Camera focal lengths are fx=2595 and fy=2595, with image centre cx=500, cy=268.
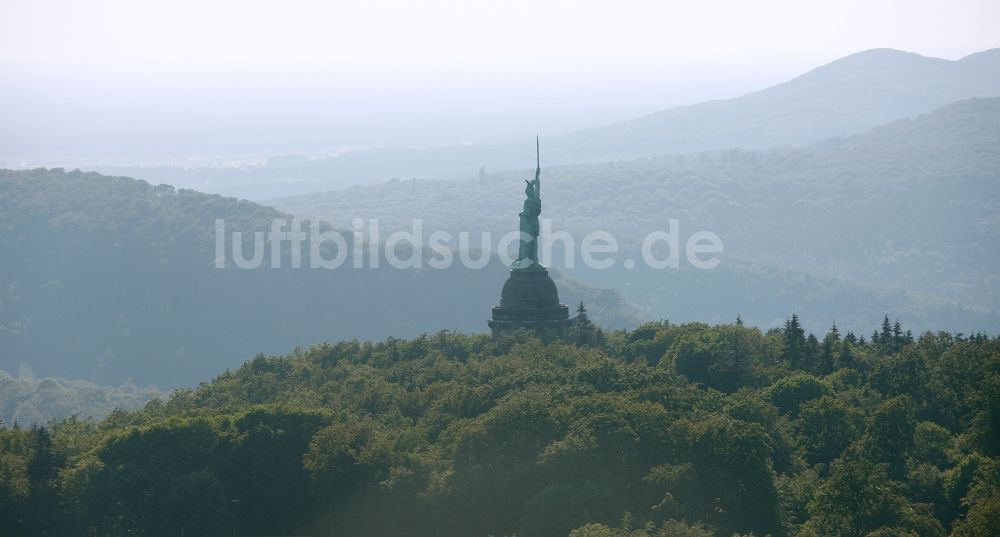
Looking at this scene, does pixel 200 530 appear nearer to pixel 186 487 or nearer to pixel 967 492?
pixel 186 487

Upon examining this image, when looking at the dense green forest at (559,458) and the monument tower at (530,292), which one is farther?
the monument tower at (530,292)

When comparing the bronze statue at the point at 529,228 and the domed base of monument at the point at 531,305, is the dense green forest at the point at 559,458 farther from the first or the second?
the bronze statue at the point at 529,228

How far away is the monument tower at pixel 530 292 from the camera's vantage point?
9306cm

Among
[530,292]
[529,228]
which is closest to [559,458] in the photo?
[530,292]

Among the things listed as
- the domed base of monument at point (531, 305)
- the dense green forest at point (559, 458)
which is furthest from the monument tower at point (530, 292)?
the dense green forest at point (559, 458)

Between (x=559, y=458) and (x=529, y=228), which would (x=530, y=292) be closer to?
(x=529, y=228)

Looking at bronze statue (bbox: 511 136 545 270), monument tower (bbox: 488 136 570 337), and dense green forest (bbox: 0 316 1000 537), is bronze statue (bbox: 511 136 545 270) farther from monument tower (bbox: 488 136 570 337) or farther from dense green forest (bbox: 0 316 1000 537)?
dense green forest (bbox: 0 316 1000 537)

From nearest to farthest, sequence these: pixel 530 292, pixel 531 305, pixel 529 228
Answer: pixel 530 292
pixel 531 305
pixel 529 228

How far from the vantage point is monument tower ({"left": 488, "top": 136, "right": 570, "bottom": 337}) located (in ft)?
305

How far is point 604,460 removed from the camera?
238ft

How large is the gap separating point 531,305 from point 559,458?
21562 millimetres

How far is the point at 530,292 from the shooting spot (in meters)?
93.4

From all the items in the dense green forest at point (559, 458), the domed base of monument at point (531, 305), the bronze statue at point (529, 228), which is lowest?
the dense green forest at point (559, 458)

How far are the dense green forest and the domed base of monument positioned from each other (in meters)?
6.11
